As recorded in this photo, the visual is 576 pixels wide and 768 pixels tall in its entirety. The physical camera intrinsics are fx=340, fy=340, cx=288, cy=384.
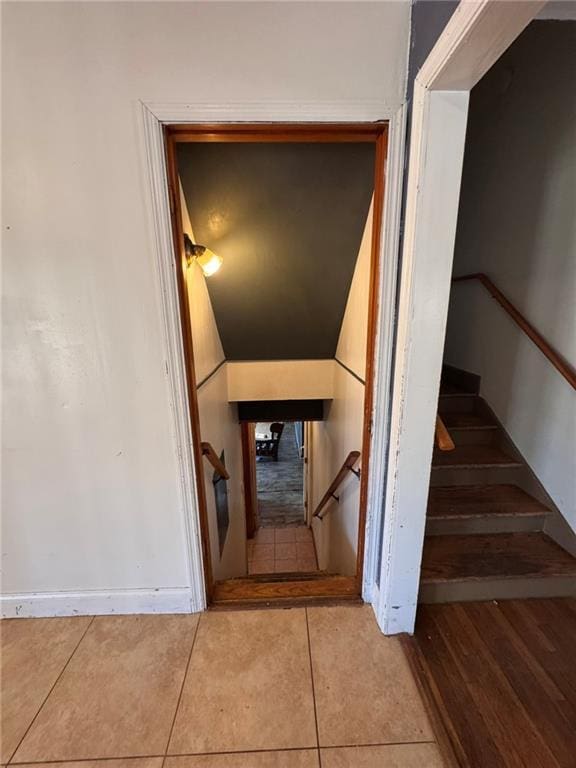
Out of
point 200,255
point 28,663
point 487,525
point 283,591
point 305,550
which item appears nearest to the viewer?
point 28,663

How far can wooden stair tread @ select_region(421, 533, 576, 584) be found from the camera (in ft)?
5.49

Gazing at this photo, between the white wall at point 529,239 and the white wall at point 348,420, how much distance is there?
1037mm

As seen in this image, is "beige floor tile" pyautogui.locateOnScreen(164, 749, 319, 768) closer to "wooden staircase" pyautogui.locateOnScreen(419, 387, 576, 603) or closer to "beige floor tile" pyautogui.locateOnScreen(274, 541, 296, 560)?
"wooden staircase" pyautogui.locateOnScreen(419, 387, 576, 603)

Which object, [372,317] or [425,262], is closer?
[425,262]

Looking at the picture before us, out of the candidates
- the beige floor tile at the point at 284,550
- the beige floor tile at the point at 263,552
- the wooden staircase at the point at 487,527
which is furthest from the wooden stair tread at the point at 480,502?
the beige floor tile at the point at 263,552

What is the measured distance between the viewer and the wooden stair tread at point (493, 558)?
1.67 meters

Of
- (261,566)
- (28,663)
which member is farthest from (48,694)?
(261,566)

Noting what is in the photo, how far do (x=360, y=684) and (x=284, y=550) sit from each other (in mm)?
3809

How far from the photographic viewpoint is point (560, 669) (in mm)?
1384

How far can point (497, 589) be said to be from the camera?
5.52 feet

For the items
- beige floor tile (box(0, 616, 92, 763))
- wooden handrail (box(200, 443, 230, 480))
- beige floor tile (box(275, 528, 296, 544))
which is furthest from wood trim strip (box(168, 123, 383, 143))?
beige floor tile (box(275, 528, 296, 544))

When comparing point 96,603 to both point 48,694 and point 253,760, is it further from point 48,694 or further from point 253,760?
point 253,760

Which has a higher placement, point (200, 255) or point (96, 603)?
point (200, 255)

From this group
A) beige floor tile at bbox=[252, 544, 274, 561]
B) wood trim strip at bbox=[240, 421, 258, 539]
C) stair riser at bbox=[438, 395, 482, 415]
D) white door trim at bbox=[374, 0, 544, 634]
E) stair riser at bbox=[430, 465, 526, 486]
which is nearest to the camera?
white door trim at bbox=[374, 0, 544, 634]
